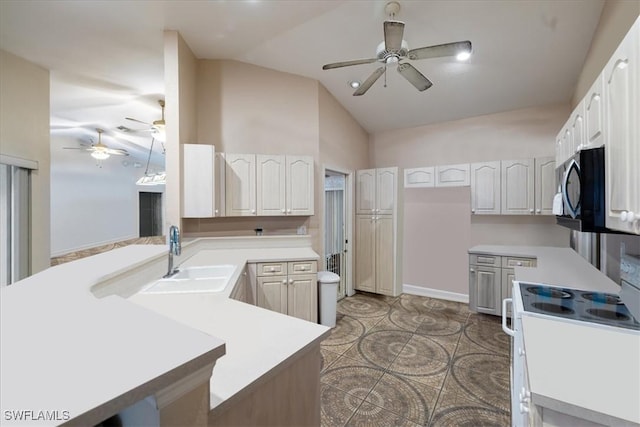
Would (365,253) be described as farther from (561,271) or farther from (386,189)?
(561,271)

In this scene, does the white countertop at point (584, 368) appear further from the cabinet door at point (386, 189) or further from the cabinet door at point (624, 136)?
the cabinet door at point (386, 189)

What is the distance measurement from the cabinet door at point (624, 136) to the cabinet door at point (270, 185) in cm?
272

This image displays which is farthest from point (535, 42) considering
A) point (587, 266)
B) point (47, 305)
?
point (47, 305)

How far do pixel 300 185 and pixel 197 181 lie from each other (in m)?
1.16

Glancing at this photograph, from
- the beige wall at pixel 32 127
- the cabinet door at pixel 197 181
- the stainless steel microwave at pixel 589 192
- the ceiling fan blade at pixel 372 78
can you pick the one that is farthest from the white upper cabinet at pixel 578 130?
the beige wall at pixel 32 127

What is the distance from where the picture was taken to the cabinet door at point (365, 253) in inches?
171

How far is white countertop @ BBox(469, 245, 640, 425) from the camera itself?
836mm

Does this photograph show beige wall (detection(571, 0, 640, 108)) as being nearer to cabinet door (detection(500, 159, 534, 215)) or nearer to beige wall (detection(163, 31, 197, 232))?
cabinet door (detection(500, 159, 534, 215))

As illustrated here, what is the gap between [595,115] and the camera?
4.75 feet

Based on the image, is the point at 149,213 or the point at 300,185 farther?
the point at 149,213

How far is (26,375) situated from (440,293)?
4.60 metres

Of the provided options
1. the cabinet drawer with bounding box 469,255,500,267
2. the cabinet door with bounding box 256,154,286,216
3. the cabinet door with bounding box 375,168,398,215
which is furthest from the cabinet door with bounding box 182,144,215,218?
the cabinet drawer with bounding box 469,255,500,267

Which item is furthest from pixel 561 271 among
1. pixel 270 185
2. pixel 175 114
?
pixel 175 114

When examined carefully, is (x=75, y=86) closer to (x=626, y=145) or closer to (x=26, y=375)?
(x=26, y=375)
